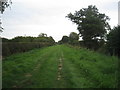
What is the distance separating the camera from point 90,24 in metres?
49.3

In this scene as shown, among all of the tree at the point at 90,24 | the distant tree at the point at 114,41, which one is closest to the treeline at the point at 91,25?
the tree at the point at 90,24

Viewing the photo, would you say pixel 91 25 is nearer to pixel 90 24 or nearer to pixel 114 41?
pixel 90 24

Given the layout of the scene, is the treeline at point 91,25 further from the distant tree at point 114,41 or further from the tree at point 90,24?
the distant tree at point 114,41

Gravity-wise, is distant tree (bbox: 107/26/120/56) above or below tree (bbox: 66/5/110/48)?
below

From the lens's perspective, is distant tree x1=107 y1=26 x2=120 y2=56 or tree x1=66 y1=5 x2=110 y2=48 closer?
distant tree x1=107 y1=26 x2=120 y2=56

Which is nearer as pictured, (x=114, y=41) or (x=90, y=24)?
(x=114, y=41)

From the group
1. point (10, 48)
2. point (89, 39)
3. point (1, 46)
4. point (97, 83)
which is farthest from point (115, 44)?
point (89, 39)

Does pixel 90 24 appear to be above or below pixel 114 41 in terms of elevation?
above

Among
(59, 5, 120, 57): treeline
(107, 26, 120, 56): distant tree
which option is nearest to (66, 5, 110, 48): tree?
(59, 5, 120, 57): treeline

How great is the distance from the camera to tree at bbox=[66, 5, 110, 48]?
49469 mm

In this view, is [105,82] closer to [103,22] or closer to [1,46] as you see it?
[1,46]

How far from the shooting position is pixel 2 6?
582 inches

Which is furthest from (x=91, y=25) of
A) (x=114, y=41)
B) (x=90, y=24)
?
(x=114, y=41)

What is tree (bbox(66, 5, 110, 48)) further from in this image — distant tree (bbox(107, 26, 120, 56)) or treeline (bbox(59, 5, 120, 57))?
distant tree (bbox(107, 26, 120, 56))
